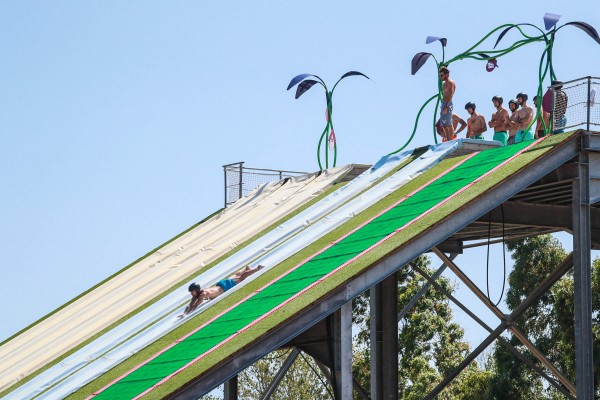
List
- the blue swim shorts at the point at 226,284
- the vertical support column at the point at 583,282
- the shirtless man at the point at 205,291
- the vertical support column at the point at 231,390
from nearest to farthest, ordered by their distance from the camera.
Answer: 1. the vertical support column at the point at 583,282
2. the shirtless man at the point at 205,291
3. the blue swim shorts at the point at 226,284
4. the vertical support column at the point at 231,390

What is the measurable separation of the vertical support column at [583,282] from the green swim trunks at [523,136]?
3.36 meters

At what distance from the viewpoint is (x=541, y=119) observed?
27.7m

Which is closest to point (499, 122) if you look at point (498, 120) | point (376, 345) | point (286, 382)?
point (498, 120)

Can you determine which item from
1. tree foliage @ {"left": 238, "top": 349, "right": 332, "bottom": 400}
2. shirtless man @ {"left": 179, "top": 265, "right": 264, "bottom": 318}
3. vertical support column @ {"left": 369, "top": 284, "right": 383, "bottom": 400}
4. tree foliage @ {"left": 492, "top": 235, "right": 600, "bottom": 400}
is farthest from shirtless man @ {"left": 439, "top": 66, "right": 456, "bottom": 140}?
tree foliage @ {"left": 238, "top": 349, "right": 332, "bottom": 400}

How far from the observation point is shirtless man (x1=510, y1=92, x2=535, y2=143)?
90.1 ft

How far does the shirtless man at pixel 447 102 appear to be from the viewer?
29.0 meters

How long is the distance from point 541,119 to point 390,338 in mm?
6420

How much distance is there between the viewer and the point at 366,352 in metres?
54.2

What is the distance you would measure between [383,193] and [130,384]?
7464 millimetres

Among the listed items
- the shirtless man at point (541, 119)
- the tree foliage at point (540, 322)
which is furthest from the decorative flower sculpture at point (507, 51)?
the tree foliage at point (540, 322)

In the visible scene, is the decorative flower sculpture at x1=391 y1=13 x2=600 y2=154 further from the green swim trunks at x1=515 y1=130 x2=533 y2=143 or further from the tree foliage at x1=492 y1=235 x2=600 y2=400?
the tree foliage at x1=492 y1=235 x2=600 y2=400

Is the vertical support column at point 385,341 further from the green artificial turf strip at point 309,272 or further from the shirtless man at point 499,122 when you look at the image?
the green artificial turf strip at point 309,272

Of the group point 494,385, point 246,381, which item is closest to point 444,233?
point 494,385

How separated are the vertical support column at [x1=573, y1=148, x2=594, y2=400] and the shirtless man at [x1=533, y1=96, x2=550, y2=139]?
3.20 m
